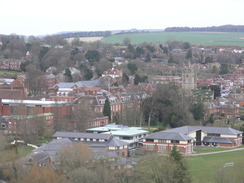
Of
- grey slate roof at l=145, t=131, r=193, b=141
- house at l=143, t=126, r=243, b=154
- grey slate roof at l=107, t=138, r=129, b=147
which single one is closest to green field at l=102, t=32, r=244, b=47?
house at l=143, t=126, r=243, b=154

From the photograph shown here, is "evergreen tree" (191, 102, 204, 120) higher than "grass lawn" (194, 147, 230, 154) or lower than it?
higher

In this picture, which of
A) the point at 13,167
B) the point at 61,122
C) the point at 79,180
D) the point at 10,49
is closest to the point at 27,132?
the point at 61,122

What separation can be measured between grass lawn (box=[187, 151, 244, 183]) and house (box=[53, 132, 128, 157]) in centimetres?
380

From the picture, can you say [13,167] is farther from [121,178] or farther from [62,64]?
[62,64]

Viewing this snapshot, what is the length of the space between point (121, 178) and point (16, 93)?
84.8ft

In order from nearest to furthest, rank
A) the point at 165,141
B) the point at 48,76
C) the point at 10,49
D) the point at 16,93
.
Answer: the point at 165,141 < the point at 16,93 < the point at 48,76 < the point at 10,49

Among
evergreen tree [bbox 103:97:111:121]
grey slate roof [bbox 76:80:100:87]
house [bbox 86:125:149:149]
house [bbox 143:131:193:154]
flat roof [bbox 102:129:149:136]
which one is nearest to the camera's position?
house [bbox 143:131:193:154]

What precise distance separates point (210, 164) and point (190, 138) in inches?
175

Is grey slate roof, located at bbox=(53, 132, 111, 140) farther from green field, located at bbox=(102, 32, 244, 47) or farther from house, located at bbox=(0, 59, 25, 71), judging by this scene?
green field, located at bbox=(102, 32, 244, 47)

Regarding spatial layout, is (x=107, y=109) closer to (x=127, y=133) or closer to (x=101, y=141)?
(x=127, y=133)

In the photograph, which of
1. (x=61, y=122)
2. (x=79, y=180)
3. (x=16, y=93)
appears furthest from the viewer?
(x=16, y=93)

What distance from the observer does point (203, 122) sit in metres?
47.6

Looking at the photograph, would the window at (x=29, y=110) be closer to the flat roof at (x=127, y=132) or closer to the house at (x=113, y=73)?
the flat roof at (x=127, y=132)

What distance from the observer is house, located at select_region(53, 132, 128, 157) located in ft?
119
